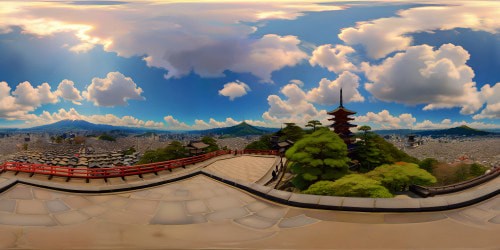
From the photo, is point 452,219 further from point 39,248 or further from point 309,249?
point 39,248

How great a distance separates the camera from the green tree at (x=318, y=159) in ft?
54.2

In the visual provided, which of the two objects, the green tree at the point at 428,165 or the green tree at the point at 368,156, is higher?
the green tree at the point at 368,156

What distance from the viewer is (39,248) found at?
3418 millimetres

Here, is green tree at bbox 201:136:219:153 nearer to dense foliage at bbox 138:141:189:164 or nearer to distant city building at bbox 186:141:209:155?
distant city building at bbox 186:141:209:155

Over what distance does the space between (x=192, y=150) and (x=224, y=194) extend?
36390 millimetres

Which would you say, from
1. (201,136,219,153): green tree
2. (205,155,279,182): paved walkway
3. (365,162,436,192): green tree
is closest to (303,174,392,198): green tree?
(205,155,279,182): paved walkway

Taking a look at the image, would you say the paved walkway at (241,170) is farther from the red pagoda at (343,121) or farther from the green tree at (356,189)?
the red pagoda at (343,121)

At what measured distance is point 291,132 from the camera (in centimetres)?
4150

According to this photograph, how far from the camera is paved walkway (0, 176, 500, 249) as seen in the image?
3.46 meters

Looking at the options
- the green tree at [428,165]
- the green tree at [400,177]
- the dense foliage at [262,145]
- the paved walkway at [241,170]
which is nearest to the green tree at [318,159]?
the green tree at [400,177]

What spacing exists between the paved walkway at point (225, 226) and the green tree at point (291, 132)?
3597cm

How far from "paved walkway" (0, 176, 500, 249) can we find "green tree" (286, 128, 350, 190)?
462 inches

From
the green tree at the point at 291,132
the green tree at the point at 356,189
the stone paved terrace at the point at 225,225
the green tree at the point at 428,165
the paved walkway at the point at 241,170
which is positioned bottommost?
the green tree at the point at 428,165

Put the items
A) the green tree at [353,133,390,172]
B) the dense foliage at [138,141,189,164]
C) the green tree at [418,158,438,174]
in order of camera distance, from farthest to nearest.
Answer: the dense foliage at [138,141,189,164]
the green tree at [418,158,438,174]
the green tree at [353,133,390,172]
